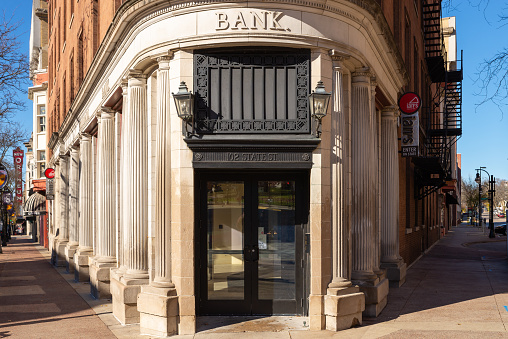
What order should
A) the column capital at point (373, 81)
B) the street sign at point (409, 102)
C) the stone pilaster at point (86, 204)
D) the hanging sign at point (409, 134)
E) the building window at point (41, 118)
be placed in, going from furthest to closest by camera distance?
the building window at point (41, 118) < the stone pilaster at point (86, 204) < the hanging sign at point (409, 134) < the street sign at point (409, 102) < the column capital at point (373, 81)

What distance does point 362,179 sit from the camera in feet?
39.7

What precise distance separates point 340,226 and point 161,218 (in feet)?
11.2

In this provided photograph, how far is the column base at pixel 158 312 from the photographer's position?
10.3m

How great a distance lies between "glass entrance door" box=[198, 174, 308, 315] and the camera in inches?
437

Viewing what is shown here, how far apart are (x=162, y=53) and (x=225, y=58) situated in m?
1.21

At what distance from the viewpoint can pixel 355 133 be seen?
40.8 feet

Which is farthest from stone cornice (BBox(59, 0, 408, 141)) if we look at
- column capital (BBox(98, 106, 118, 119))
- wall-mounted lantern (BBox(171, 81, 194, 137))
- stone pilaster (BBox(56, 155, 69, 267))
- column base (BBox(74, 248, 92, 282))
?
stone pilaster (BBox(56, 155, 69, 267))

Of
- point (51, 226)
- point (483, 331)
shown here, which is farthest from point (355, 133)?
point (51, 226)

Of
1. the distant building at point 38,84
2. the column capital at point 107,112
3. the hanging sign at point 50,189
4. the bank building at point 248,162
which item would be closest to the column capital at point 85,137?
the column capital at point 107,112

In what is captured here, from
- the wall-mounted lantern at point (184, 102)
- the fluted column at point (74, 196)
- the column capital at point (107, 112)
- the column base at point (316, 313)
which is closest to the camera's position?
the wall-mounted lantern at point (184, 102)

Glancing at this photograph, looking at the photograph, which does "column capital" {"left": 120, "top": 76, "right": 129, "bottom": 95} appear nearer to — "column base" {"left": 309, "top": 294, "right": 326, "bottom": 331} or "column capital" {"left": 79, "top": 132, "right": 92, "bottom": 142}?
"column base" {"left": 309, "top": 294, "right": 326, "bottom": 331}

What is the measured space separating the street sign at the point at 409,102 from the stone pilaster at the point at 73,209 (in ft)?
42.9

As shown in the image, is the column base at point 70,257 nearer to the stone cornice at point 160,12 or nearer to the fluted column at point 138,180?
the stone cornice at point 160,12

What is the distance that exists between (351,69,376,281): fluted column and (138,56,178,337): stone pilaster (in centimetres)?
392
